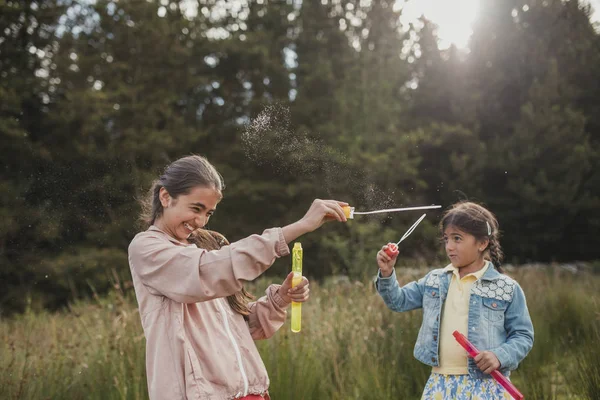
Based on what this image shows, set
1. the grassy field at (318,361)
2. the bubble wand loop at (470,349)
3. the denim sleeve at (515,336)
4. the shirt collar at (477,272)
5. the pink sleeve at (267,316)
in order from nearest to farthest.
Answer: the pink sleeve at (267,316) → the bubble wand loop at (470,349) → the denim sleeve at (515,336) → the shirt collar at (477,272) → the grassy field at (318,361)

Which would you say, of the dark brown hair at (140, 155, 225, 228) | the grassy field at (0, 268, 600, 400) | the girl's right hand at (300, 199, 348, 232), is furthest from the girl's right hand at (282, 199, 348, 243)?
Answer: the grassy field at (0, 268, 600, 400)

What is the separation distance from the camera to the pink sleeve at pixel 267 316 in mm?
2938

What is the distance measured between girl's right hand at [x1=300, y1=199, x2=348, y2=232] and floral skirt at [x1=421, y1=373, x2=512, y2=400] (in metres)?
1.34

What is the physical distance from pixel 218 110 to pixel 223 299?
52.7 ft

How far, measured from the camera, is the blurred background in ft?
22.8

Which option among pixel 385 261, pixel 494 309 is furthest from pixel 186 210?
pixel 494 309

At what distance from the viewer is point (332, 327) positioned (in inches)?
222

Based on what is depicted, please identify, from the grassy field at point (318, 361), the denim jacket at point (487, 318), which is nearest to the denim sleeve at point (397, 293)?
the denim jacket at point (487, 318)

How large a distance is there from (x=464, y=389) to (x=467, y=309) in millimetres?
414

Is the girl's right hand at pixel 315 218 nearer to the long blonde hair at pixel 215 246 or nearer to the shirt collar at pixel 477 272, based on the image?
the long blonde hair at pixel 215 246

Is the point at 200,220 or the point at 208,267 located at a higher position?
the point at 200,220

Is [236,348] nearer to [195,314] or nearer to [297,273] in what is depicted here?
[195,314]

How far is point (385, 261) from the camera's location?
3.45 meters

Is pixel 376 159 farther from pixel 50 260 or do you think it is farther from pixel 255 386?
pixel 255 386
